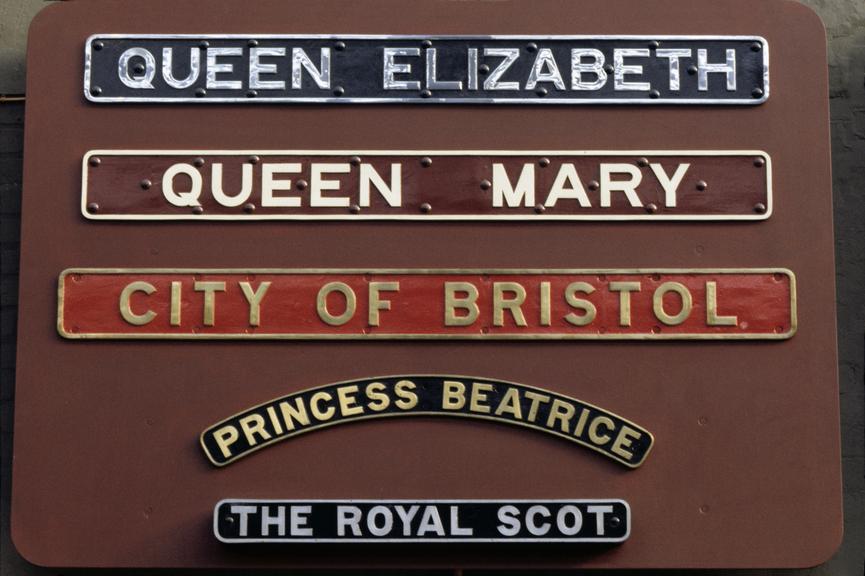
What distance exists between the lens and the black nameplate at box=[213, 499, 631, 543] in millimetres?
5531

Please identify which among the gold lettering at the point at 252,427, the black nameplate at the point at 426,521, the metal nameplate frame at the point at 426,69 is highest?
the metal nameplate frame at the point at 426,69

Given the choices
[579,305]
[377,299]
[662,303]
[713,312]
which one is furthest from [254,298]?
[713,312]

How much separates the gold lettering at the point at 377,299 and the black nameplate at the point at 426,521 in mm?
780

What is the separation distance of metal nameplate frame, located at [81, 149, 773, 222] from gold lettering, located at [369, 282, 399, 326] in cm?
29

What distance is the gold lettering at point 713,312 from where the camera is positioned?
580cm

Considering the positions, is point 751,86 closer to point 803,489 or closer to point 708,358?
point 708,358

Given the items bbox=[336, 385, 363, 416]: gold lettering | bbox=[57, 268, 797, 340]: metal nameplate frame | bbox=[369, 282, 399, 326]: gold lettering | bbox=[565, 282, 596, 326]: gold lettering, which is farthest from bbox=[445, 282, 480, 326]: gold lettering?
bbox=[336, 385, 363, 416]: gold lettering

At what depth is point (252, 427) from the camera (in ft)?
18.8

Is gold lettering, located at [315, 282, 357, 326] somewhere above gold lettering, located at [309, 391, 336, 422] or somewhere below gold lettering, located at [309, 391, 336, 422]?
above

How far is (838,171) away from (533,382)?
1.77 metres

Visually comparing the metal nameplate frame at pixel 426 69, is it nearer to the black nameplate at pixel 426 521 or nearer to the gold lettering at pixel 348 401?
the gold lettering at pixel 348 401

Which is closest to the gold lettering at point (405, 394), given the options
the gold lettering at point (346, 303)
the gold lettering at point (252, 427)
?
the gold lettering at point (346, 303)

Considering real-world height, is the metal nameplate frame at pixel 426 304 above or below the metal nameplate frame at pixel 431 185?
below

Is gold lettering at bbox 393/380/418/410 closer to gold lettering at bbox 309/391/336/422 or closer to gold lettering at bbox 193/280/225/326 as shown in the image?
gold lettering at bbox 309/391/336/422
